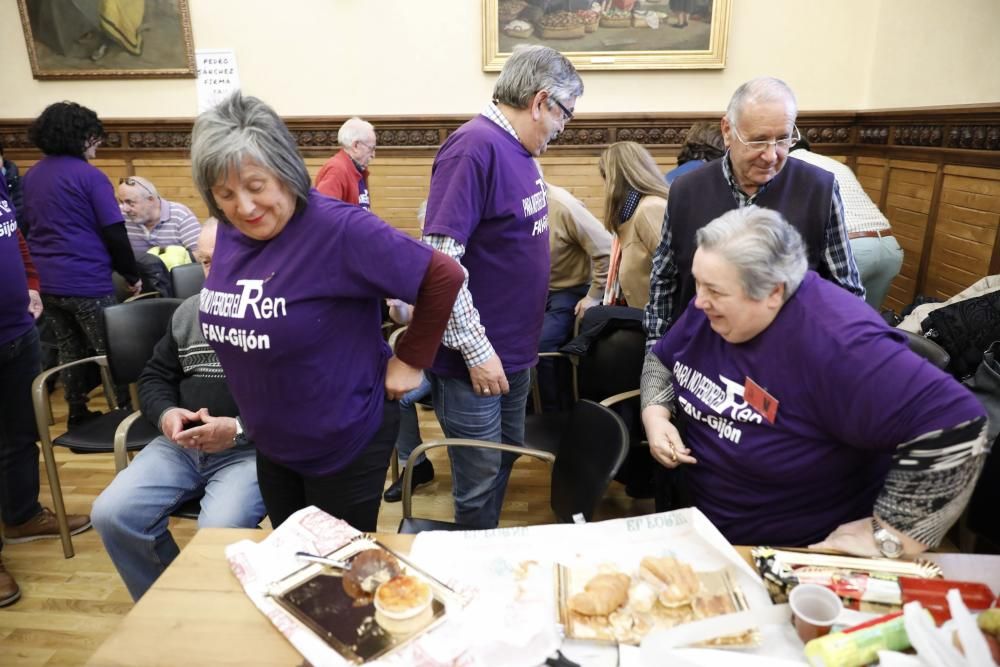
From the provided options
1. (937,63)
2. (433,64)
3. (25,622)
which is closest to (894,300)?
(937,63)

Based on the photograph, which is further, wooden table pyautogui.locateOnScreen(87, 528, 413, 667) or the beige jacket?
the beige jacket

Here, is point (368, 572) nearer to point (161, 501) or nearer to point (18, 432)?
point (161, 501)

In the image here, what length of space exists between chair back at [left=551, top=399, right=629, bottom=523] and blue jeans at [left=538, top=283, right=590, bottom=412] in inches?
45.1

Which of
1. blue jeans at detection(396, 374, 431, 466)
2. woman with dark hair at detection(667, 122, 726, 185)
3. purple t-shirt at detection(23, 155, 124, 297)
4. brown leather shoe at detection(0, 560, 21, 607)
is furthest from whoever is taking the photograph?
purple t-shirt at detection(23, 155, 124, 297)

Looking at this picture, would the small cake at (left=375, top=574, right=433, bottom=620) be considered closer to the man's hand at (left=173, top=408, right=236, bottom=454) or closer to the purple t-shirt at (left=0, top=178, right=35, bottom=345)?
the man's hand at (left=173, top=408, right=236, bottom=454)

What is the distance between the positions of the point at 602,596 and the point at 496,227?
1.07 m

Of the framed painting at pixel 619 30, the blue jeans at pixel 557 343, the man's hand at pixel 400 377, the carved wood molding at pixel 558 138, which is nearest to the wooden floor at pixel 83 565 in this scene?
the blue jeans at pixel 557 343

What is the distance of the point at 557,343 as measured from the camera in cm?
321

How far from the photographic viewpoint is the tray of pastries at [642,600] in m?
1.09

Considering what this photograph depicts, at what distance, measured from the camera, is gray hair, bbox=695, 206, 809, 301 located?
4.52 feet

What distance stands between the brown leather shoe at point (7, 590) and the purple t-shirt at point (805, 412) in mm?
2428

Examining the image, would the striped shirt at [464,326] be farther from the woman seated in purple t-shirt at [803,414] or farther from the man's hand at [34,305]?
the man's hand at [34,305]

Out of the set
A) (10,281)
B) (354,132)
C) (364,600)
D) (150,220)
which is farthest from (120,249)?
(364,600)

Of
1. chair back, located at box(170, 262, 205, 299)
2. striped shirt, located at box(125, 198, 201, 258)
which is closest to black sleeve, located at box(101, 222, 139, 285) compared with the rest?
chair back, located at box(170, 262, 205, 299)
